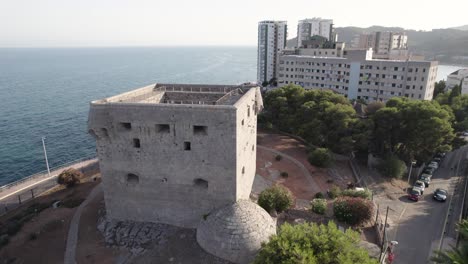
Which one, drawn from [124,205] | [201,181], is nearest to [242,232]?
[201,181]

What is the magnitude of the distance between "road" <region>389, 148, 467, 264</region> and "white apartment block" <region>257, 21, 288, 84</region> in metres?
79.5

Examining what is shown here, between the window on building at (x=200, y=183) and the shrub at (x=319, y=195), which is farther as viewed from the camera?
the shrub at (x=319, y=195)

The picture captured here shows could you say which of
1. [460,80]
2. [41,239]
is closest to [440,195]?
[41,239]

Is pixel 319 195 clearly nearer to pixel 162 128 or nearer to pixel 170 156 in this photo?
pixel 170 156

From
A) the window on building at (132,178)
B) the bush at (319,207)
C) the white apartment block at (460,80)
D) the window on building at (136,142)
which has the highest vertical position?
the window on building at (136,142)

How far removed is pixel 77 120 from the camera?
8250cm

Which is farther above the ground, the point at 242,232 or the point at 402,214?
the point at 242,232

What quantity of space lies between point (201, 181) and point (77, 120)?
69455 millimetres

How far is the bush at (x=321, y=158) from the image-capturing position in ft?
132

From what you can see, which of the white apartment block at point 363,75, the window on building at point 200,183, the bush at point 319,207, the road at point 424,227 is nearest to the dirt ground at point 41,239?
the window on building at point 200,183

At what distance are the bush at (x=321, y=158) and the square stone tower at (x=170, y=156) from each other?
15.4 metres

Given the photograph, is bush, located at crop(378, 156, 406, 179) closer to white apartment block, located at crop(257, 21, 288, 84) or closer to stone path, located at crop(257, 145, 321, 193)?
stone path, located at crop(257, 145, 321, 193)

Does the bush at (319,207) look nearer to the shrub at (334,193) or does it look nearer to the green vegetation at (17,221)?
the shrub at (334,193)

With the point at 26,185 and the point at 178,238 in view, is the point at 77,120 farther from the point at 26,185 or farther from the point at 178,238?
the point at 178,238
